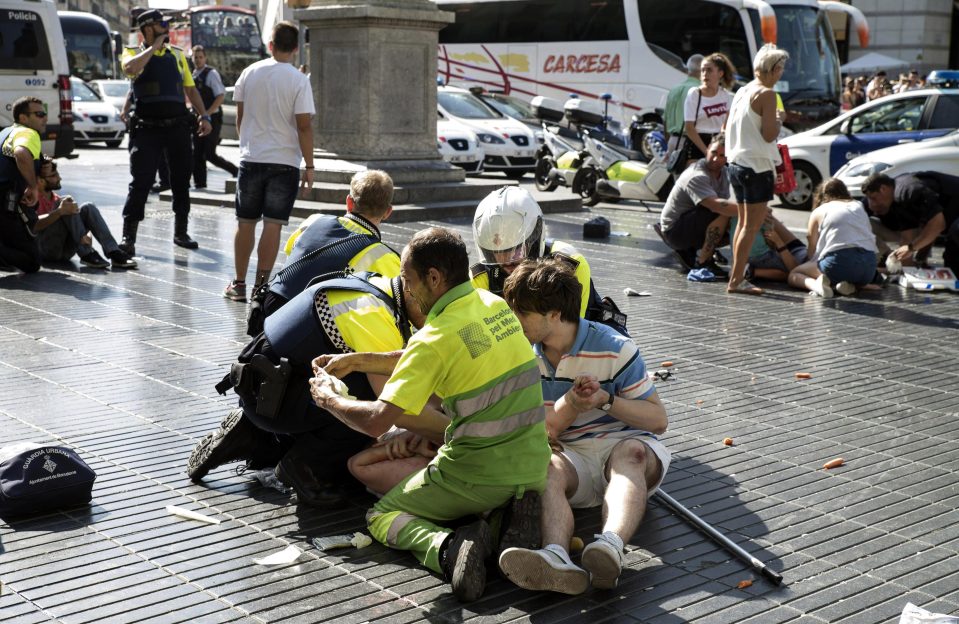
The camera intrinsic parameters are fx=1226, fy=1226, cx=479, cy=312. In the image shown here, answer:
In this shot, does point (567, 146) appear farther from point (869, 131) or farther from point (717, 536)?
point (717, 536)

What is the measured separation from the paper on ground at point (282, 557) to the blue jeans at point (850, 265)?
6186 mm

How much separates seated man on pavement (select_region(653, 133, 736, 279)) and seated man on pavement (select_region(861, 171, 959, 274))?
1.19m

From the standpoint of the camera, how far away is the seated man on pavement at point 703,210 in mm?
10039

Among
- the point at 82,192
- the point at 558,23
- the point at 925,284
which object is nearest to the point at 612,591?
the point at 925,284

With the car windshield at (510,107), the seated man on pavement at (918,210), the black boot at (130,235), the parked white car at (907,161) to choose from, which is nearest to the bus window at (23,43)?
the car windshield at (510,107)

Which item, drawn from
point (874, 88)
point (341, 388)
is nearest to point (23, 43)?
point (874, 88)

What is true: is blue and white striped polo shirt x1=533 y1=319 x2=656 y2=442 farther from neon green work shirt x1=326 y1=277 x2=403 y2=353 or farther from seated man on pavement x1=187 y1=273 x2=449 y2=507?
neon green work shirt x1=326 y1=277 x2=403 y2=353

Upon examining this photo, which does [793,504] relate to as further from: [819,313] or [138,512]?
[819,313]

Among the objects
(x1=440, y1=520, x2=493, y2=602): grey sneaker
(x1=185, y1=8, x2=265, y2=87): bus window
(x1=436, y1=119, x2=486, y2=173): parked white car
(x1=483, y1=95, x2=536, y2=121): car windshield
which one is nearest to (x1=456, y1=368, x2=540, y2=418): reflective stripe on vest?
(x1=440, y1=520, x2=493, y2=602): grey sneaker

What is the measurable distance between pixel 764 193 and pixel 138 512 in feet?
19.8

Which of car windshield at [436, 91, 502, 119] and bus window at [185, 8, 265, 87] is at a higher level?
bus window at [185, 8, 265, 87]

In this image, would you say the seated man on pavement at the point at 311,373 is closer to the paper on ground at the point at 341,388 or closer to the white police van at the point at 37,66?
the paper on ground at the point at 341,388

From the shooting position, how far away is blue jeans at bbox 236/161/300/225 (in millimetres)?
8711

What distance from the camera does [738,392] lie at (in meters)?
6.43
